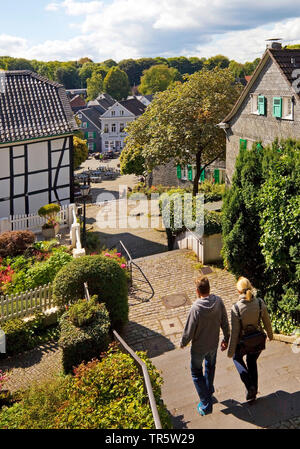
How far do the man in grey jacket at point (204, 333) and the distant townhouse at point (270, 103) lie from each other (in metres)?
12.0

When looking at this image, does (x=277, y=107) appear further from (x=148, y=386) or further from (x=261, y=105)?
(x=148, y=386)

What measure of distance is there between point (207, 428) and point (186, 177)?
2885 cm

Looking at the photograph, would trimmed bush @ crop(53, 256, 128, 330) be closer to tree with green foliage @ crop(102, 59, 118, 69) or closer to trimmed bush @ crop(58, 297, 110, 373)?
trimmed bush @ crop(58, 297, 110, 373)

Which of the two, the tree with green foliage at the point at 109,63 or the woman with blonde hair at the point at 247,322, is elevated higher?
the tree with green foliage at the point at 109,63

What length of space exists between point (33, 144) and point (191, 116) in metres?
8.29

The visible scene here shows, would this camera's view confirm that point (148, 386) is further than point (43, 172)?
No

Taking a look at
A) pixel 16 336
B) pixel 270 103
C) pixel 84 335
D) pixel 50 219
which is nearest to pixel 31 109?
pixel 50 219

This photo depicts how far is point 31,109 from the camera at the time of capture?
19266mm

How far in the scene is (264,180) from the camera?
10.3 metres

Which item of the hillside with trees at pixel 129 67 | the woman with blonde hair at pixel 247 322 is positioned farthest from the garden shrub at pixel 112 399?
the hillside with trees at pixel 129 67

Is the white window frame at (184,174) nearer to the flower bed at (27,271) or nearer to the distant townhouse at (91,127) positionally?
the flower bed at (27,271)

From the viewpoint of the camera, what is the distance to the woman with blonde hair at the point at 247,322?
220 inches

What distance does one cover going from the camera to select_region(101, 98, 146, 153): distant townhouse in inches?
2447
